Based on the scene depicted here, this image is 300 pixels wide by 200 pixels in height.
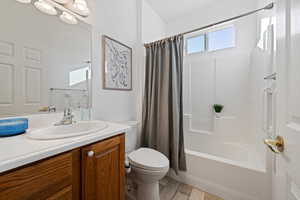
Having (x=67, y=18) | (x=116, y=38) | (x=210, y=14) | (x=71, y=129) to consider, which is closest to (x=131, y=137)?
(x=71, y=129)

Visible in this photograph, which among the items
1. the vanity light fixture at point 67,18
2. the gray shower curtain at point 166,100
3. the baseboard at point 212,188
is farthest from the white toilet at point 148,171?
the vanity light fixture at point 67,18

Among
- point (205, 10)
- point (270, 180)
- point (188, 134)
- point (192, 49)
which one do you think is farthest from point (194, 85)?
point (270, 180)

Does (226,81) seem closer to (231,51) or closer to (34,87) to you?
(231,51)

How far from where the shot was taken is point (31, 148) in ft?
1.71

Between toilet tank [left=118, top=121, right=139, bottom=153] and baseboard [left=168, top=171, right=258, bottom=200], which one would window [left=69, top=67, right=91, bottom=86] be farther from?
baseboard [left=168, top=171, right=258, bottom=200]

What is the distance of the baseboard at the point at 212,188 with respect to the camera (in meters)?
1.21

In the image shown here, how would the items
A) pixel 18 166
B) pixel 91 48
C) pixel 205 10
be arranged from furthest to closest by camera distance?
pixel 205 10 < pixel 91 48 < pixel 18 166

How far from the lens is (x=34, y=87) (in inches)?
34.9

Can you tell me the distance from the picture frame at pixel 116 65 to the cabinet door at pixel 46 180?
3.08 feet

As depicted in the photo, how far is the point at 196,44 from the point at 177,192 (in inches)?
102

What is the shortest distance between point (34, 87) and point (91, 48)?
2.06 ft

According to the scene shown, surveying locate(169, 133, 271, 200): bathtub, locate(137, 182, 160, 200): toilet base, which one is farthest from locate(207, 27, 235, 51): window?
locate(137, 182, 160, 200): toilet base

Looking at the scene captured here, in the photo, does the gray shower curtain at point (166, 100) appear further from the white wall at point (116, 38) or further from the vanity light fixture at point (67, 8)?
the vanity light fixture at point (67, 8)

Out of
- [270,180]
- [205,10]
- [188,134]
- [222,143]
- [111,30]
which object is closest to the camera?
[270,180]
